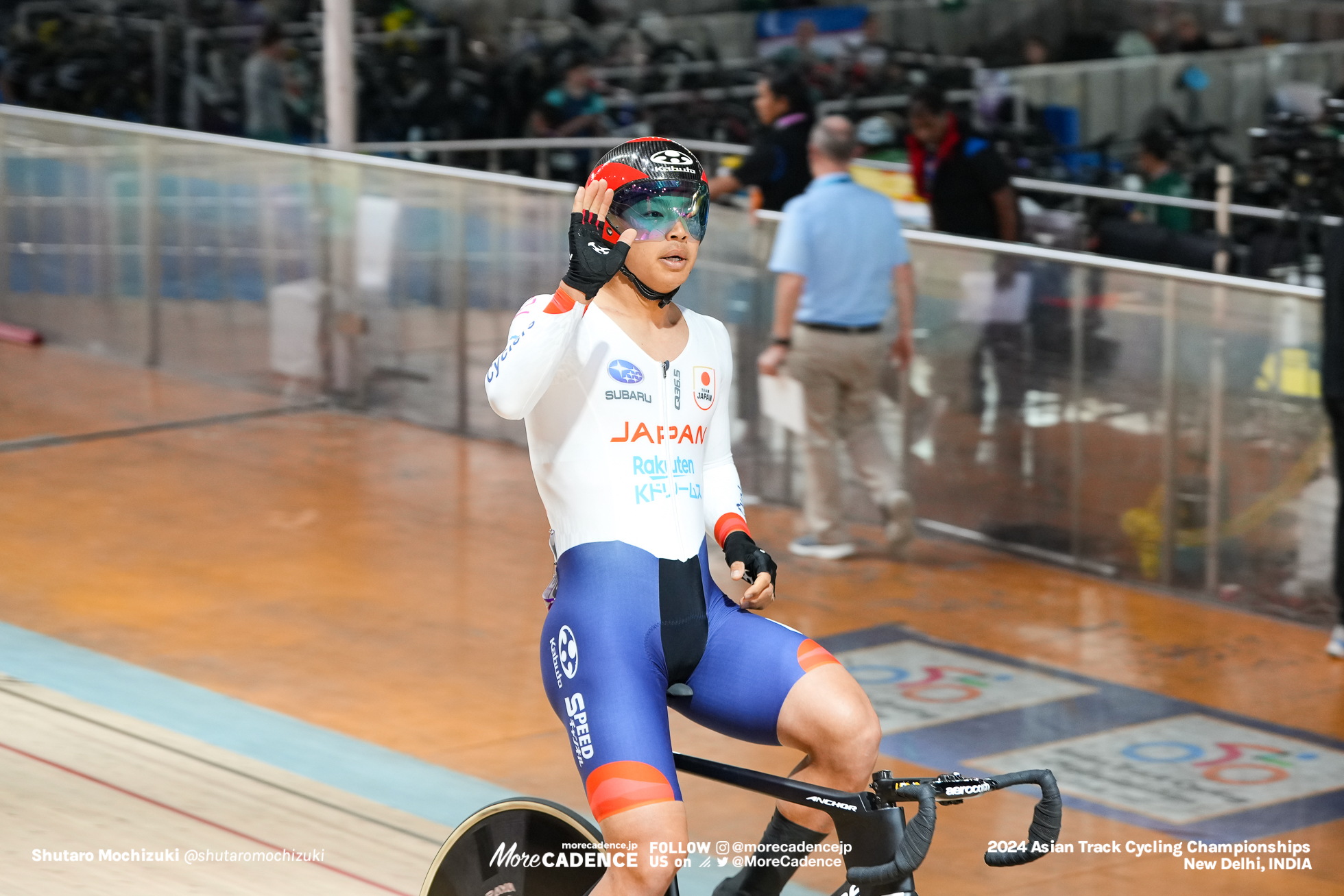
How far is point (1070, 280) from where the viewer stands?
8.61 meters

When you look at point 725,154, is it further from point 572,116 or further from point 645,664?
point 645,664

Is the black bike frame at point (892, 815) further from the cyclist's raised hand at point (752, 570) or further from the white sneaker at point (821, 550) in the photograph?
the white sneaker at point (821, 550)

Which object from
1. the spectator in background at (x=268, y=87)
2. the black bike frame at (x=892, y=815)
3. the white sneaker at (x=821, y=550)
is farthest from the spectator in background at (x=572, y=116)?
the black bike frame at (x=892, y=815)

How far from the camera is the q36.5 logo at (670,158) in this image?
148 inches

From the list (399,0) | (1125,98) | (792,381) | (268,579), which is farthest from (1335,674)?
(399,0)

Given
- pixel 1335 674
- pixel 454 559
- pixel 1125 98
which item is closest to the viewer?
pixel 1335 674

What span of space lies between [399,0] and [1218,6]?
9795mm

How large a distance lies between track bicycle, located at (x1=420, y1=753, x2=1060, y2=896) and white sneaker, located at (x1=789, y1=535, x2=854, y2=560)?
196 inches

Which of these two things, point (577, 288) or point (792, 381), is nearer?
point (577, 288)

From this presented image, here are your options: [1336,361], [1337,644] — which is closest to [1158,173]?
[1336,361]

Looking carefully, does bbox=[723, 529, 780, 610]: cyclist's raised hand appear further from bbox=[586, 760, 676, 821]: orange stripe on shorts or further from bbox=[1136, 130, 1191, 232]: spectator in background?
bbox=[1136, 130, 1191, 232]: spectator in background

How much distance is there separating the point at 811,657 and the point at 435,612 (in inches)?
179

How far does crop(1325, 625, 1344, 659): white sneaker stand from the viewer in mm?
7426

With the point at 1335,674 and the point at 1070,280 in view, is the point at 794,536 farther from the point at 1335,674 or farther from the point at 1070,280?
the point at 1335,674
